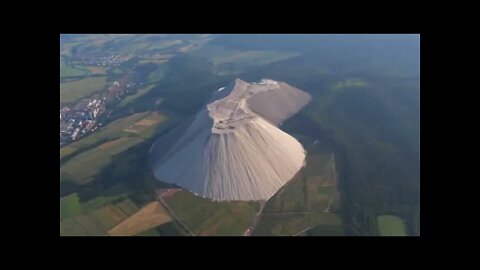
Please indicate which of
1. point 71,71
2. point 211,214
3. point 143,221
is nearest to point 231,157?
point 211,214

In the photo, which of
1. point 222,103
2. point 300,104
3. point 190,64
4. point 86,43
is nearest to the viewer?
point 222,103

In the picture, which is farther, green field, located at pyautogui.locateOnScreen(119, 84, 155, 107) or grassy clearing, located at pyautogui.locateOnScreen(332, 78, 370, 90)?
grassy clearing, located at pyautogui.locateOnScreen(332, 78, 370, 90)

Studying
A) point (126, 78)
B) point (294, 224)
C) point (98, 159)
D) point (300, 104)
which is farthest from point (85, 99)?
point (294, 224)

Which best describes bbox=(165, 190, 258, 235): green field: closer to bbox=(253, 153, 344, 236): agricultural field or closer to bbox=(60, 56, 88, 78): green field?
bbox=(253, 153, 344, 236): agricultural field

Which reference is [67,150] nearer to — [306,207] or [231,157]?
[231,157]

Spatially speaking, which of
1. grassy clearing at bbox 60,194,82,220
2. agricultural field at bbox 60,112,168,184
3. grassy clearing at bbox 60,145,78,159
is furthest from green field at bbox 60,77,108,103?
grassy clearing at bbox 60,194,82,220

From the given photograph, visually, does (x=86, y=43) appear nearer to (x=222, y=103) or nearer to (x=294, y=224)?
(x=222, y=103)

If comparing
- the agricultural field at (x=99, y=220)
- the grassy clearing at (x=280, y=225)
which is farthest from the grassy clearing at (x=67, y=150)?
the grassy clearing at (x=280, y=225)
